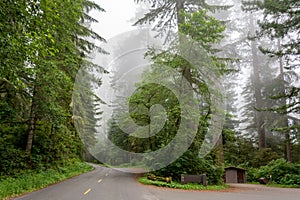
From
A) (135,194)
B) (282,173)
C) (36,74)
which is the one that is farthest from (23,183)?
(282,173)

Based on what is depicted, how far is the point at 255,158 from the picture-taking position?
26.8 m

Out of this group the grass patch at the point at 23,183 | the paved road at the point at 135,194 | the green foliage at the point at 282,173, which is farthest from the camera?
the green foliage at the point at 282,173

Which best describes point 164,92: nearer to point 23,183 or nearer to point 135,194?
point 135,194

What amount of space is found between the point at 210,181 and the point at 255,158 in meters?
13.4

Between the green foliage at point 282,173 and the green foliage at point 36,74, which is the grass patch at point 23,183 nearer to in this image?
the green foliage at point 36,74

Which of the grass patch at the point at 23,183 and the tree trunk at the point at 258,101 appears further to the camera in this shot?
the tree trunk at the point at 258,101

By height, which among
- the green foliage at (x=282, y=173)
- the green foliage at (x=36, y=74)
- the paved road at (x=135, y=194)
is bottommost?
the paved road at (x=135, y=194)

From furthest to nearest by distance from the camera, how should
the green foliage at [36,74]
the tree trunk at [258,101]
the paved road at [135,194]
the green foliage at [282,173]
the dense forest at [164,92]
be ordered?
the tree trunk at [258,101] → the green foliage at [282,173] → the dense forest at [164,92] → the paved road at [135,194] → the green foliage at [36,74]

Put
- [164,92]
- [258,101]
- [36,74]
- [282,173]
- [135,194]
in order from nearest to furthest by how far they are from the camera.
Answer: [135,194], [36,74], [164,92], [282,173], [258,101]

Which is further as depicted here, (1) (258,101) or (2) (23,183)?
(1) (258,101)

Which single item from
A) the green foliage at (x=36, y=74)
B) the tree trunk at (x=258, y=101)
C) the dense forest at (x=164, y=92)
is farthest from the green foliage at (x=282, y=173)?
the green foliage at (x=36, y=74)

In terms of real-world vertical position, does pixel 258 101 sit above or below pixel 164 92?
above

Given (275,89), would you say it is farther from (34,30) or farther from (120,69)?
(34,30)

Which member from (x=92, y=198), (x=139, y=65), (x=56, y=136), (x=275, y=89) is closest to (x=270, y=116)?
(x=275, y=89)
